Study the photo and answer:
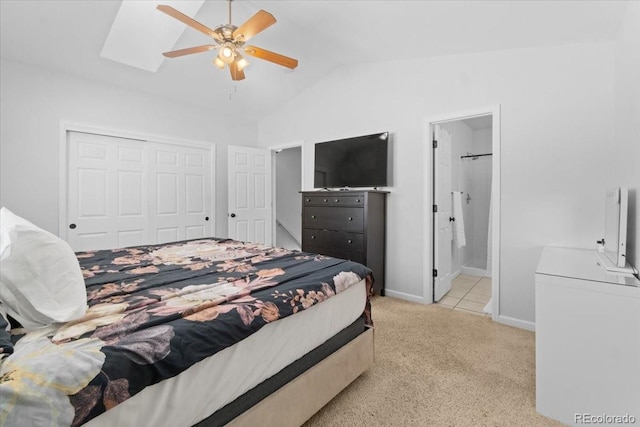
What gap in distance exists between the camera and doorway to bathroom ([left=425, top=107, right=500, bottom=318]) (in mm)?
2992

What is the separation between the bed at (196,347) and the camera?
799 mm

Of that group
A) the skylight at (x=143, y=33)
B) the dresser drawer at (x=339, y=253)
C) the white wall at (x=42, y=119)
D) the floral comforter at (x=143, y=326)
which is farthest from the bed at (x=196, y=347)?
the skylight at (x=143, y=33)

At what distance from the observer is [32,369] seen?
30.4 inches

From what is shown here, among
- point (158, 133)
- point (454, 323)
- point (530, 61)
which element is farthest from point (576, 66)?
point (158, 133)

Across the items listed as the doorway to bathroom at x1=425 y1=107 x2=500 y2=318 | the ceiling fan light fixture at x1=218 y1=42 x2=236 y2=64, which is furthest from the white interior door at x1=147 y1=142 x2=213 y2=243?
the doorway to bathroom at x1=425 y1=107 x2=500 y2=318

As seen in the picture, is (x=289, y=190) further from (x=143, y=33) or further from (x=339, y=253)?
(x=143, y=33)

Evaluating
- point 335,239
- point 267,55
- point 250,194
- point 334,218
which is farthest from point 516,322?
point 250,194

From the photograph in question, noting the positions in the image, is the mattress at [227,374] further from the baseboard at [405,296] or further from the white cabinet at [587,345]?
the baseboard at [405,296]

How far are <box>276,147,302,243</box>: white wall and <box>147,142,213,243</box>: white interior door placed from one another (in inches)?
66.3

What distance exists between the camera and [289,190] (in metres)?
6.11

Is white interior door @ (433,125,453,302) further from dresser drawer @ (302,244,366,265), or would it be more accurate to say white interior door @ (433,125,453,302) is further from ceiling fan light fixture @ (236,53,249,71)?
ceiling fan light fixture @ (236,53,249,71)

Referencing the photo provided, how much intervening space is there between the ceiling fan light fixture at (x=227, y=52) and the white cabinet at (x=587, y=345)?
8.41ft

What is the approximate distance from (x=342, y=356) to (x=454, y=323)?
5.36ft

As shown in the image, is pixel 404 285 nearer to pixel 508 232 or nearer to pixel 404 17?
pixel 508 232
